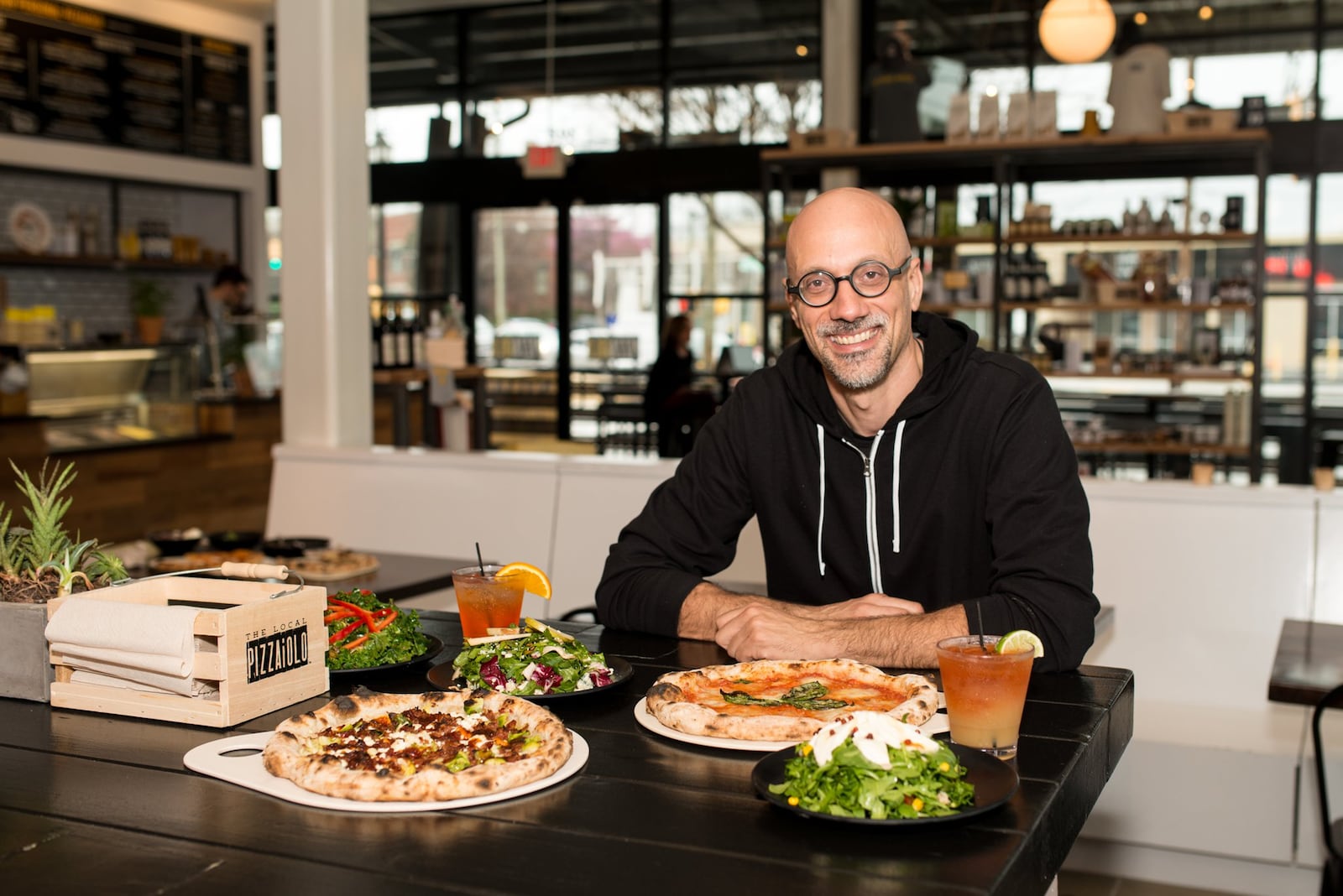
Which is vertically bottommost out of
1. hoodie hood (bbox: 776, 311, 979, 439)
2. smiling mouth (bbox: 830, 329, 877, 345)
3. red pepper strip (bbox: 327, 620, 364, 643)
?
red pepper strip (bbox: 327, 620, 364, 643)

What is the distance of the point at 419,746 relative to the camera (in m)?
1.42

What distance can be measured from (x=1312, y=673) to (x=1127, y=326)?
5.72 metres

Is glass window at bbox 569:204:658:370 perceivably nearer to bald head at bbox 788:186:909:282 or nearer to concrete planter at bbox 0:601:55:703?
bald head at bbox 788:186:909:282

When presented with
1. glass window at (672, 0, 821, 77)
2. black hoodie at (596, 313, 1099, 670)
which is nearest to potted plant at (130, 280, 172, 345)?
glass window at (672, 0, 821, 77)

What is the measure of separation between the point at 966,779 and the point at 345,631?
3.14 feet

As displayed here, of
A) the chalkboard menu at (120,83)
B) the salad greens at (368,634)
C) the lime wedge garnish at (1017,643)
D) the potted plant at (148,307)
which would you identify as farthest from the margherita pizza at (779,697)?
the chalkboard menu at (120,83)

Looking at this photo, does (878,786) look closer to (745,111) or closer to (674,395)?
(674,395)

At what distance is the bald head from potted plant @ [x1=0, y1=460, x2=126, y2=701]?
3.91ft

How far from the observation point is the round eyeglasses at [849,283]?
7.27ft

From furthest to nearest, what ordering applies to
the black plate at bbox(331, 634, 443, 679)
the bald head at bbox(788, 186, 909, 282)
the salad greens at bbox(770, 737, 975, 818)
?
the bald head at bbox(788, 186, 909, 282)
the black plate at bbox(331, 634, 443, 679)
the salad greens at bbox(770, 737, 975, 818)

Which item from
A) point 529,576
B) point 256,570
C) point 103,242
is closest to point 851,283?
point 529,576

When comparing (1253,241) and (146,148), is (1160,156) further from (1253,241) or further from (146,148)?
(146,148)

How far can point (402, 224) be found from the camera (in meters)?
11.0

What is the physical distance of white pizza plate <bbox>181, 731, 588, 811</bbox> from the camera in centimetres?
129
